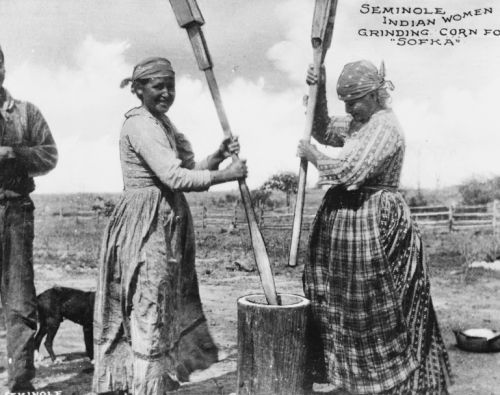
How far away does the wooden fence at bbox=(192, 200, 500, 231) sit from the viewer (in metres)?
14.7

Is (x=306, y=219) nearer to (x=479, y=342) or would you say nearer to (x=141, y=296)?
(x=479, y=342)

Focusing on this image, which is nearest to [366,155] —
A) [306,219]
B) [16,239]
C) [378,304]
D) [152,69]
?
[378,304]

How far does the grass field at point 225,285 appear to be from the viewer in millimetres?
3961

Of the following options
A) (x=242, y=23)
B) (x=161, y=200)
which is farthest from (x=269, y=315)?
(x=242, y=23)

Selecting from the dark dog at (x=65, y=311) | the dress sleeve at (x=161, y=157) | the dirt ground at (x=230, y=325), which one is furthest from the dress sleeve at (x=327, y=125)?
the dark dog at (x=65, y=311)

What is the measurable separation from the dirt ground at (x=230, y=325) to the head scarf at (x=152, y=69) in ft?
6.26

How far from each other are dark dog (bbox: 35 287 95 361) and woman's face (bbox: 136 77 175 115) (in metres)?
1.86

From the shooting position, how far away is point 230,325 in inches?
220

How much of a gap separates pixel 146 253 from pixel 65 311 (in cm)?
163

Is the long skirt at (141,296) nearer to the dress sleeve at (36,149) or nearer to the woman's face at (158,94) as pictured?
the woman's face at (158,94)

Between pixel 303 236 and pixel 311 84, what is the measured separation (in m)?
10.0

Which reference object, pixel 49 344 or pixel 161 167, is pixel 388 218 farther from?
pixel 49 344

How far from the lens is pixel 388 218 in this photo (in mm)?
3201

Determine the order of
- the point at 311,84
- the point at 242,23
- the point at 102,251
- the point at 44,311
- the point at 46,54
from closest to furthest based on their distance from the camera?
the point at 102,251, the point at 311,84, the point at 44,311, the point at 242,23, the point at 46,54
